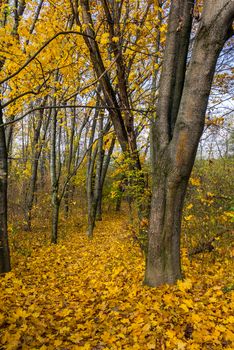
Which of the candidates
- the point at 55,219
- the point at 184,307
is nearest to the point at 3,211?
the point at 55,219

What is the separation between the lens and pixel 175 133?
3.38 meters

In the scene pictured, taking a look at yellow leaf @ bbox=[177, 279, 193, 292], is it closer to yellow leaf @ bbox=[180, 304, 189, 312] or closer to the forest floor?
the forest floor

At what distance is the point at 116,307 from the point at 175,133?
2725 millimetres

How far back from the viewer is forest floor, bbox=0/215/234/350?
8.86ft

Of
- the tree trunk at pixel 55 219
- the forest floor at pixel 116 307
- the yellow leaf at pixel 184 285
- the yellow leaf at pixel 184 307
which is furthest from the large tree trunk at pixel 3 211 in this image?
the yellow leaf at pixel 184 307

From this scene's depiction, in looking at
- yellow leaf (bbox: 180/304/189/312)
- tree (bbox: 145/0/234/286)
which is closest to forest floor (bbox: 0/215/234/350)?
yellow leaf (bbox: 180/304/189/312)

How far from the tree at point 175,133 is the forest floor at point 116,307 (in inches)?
19.9

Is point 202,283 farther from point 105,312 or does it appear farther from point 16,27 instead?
point 16,27

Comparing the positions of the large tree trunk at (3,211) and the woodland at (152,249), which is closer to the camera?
the woodland at (152,249)

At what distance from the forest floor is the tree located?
51 cm

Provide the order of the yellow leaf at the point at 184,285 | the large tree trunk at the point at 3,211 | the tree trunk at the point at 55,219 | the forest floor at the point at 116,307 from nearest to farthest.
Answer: the forest floor at the point at 116,307, the yellow leaf at the point at 184,285, the large tree trunk at the point at 3,211, the tree trunk at the point at 55,219

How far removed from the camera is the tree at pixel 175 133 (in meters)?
3.14

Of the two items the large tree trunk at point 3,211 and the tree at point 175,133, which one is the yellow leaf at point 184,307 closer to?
the tree at point 175,133

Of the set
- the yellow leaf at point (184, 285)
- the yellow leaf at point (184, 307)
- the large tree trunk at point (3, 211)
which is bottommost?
the yellow leaf at point (184, 307)
